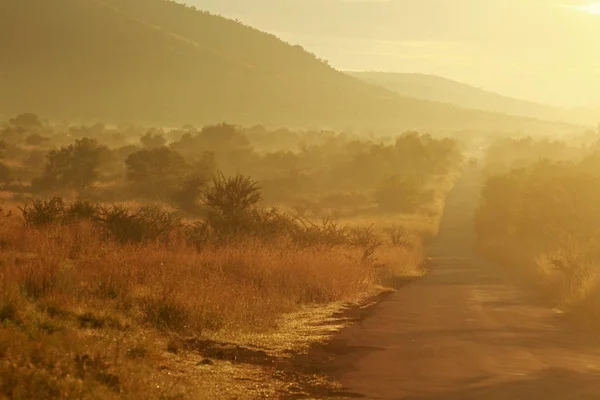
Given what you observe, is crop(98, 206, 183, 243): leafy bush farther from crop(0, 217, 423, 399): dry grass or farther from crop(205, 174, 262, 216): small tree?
crop(205, 174, 262, 216): small tree

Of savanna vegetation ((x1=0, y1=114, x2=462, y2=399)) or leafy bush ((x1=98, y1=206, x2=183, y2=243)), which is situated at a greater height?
leafy bush ((x1=98, y1=206, x2=183, y2=243))

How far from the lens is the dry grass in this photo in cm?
927

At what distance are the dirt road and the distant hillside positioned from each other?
120 meters

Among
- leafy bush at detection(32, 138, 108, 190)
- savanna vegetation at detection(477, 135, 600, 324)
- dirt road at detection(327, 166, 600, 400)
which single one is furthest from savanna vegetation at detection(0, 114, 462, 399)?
leafy bush at detection(32, 138, 108, 190)

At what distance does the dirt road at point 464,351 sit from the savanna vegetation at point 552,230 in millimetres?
1087

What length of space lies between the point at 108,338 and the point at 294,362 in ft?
9.87

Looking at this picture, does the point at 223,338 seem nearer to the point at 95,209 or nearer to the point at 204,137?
the point at 95,209

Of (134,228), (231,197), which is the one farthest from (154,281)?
(231,197)

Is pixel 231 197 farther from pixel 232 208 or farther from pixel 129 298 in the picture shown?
pixel 129 298

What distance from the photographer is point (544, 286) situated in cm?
2502

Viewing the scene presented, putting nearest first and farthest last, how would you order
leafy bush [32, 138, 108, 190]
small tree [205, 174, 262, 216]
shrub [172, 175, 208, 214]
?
1. small tree [205, 174, 262, 216]
2. shrub [172, 175, 208, 214]
3. leafy bush [32, 138, 108, 190]

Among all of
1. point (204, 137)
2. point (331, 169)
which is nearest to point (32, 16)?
point (204, 137)

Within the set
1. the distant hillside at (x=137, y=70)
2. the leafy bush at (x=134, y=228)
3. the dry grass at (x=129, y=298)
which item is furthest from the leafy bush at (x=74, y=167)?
the distant hillside at (x=137, y=70)

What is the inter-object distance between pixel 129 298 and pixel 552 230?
2549 centimetres
